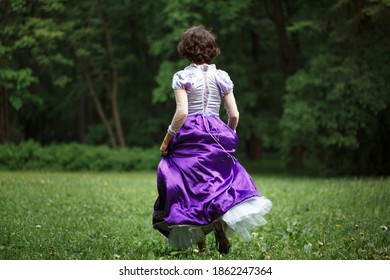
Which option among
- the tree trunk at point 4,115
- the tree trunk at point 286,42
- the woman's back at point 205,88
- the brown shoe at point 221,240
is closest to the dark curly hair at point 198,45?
the woman's back at point 205,88

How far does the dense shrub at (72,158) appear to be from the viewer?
1956cm

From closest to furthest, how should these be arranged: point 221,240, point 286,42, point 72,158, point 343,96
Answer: point 221,240
point 343,96
point 72,158
point 286,42

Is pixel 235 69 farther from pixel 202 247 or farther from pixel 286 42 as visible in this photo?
pixel 202 247

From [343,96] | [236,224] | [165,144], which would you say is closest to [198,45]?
[165,144]

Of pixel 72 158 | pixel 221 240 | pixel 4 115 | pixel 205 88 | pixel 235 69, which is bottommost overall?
pixel 72 158

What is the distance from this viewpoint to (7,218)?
773 cm

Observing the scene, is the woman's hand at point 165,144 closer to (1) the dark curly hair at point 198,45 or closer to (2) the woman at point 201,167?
(2) the woman at point 201,167

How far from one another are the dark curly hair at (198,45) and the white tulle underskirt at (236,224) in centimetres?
143

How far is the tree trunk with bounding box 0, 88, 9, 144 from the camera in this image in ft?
68.2

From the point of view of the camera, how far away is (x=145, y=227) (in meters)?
7.89

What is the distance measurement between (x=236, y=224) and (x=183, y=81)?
4.63ft

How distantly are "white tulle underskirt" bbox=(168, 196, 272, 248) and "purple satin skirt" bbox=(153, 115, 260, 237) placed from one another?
2.5 inches

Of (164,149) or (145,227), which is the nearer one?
(164,149)

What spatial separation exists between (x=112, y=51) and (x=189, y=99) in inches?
778
